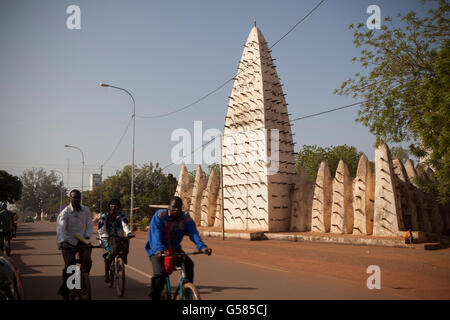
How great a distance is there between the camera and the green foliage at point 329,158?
5712cm

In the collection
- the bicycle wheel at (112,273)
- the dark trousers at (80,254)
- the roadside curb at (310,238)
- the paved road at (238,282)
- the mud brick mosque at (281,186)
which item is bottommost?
the roadside curb at (310,238)

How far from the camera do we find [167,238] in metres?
5.75

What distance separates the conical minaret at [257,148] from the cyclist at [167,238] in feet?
88.5

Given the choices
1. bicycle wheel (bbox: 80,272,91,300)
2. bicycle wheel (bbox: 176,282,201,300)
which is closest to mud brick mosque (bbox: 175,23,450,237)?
bicycle wheel (bbox: 80,272,91,300)

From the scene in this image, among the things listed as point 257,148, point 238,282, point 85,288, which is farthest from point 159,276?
point 257,148

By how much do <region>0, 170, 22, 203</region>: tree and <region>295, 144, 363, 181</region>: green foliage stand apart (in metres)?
38.0

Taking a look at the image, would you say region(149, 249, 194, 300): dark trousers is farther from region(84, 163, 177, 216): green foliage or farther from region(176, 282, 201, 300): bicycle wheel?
region(84, 163, 177, 216): green foliage

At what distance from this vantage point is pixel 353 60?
24.0m

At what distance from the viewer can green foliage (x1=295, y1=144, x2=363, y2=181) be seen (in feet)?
187

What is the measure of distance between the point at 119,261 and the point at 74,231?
5.08 ft

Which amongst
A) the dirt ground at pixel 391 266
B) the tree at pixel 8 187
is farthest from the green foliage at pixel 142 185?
the dirt ground at pixel 391 266

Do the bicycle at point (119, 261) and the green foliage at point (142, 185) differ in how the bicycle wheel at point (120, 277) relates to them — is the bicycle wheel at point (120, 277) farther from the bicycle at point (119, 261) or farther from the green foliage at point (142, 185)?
the green foliage at point (142, 185)

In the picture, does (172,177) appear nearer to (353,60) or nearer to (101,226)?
(353,60)
